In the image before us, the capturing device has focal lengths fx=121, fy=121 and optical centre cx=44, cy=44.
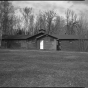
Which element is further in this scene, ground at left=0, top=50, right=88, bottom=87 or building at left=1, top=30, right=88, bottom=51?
building at left=1, top=30, right=88, bottom=51

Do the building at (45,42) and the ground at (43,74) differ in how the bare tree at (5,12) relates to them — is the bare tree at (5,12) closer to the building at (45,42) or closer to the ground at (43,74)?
the building at (45,42)

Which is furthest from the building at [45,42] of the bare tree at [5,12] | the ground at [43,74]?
the ground at [43,74]

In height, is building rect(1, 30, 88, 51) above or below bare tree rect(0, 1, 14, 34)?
below

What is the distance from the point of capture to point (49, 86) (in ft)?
15.0

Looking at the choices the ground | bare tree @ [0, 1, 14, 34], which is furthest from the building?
the ground

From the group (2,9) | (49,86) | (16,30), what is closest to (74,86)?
(49,86)

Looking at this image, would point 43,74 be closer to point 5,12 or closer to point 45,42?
point 45,42

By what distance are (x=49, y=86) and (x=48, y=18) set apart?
52.9m

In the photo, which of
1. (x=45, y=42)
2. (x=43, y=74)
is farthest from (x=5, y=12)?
(x=43, y=74)

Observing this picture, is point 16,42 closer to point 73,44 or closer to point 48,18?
point 73,44

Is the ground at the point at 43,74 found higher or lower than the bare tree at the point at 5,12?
lower

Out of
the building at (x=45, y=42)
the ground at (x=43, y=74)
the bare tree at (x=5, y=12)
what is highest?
the bare tree at (x=5, y=12)

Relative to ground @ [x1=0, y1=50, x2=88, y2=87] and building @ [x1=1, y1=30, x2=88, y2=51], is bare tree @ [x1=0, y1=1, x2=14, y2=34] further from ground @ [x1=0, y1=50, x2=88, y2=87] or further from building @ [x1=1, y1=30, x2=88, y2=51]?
ground @ [x1=0, y1=50, x2=88, y2=87]

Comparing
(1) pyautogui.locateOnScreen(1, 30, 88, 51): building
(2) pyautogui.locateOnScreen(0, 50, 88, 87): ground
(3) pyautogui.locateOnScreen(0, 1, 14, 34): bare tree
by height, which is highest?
(3) pyautogui.locateOnScreen(0, 1, 14, 34): bare tree
